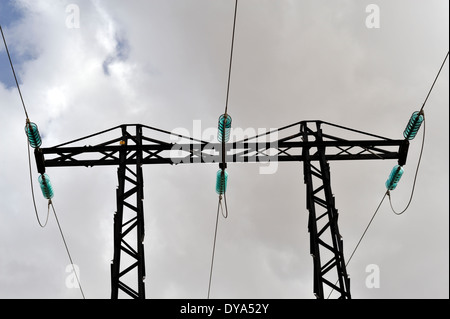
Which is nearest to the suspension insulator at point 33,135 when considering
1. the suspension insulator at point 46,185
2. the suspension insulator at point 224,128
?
the suspension insulator at point 46,185

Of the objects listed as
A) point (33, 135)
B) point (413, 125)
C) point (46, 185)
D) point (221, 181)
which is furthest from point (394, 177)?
point (33, 135)

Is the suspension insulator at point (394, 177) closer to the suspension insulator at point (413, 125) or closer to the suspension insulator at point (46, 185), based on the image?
the suspension insulator at point (413, 125)

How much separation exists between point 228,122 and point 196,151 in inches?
69.4

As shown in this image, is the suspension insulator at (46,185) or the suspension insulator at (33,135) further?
the suspension insulator at (46,185)

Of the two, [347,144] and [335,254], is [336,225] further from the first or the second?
[347,144]

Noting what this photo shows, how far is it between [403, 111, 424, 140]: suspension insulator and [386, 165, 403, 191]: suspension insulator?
36.8 inches

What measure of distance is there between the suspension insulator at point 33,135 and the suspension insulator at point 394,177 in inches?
400

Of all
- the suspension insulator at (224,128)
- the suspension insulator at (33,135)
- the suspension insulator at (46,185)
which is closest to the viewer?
the suspension insulator at (224,128)

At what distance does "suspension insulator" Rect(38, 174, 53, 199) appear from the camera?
12.8 metres

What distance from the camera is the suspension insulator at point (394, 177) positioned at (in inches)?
504

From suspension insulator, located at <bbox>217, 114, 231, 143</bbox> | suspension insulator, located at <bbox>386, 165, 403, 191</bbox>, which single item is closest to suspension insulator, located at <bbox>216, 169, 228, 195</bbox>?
suspension insulator, located at <bbox>217, 114, 231, 143</bbox>

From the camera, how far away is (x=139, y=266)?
11359 mm
